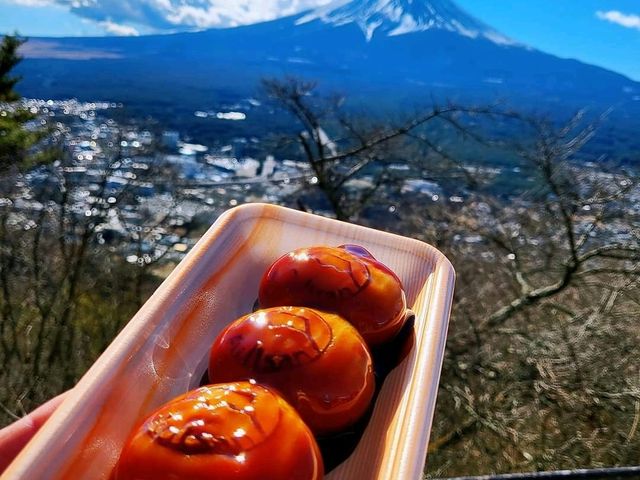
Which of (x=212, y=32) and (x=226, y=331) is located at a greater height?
(x=226, y=331)

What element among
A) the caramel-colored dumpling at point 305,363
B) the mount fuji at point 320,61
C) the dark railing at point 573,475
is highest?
the caramel-colored dumpling at point 305,363

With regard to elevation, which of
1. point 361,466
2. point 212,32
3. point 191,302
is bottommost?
point 212,32

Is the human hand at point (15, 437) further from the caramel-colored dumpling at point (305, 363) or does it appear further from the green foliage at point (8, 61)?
the green foliage at point (8, 61)

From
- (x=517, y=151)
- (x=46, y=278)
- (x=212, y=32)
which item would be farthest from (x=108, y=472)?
(x=212, y=32)

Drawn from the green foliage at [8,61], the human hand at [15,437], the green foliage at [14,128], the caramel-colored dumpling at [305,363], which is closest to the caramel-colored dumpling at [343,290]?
the caramel-colored dumpling at [305,363]

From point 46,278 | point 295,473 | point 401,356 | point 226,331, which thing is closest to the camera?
point 295,473

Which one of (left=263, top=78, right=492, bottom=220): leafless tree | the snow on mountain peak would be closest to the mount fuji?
the snow on mountain peak

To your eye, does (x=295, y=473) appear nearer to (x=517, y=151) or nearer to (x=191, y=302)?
(x=191, y=302)
